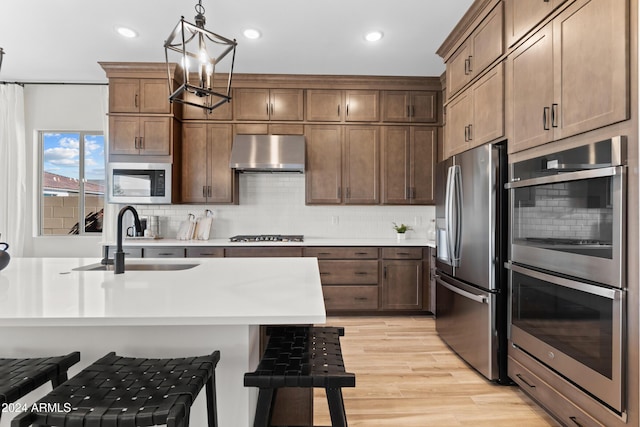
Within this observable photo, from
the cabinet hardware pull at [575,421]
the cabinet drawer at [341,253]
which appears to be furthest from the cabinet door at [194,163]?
the cabinet hardware pull at [575,421]

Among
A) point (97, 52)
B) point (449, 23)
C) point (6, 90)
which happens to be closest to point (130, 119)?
point (97, 52)

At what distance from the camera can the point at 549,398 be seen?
1.96 m

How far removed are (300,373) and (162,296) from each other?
593 millimetres

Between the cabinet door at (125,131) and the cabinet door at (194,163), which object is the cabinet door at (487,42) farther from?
the cabinet door at (125,131)

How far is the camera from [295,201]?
461cm

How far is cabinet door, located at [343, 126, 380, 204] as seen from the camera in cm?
432

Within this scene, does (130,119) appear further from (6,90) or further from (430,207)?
(430,207)

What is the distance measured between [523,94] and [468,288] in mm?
1359

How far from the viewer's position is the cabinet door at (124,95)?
404 cm

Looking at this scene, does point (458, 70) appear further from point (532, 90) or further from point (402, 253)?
point (402, 253)

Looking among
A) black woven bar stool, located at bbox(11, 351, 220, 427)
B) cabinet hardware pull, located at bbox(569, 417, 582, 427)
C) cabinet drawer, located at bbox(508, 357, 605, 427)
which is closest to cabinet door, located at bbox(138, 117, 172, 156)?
black woven bar stool, located at bbox(11, 351, 220, 427)

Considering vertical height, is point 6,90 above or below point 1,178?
above

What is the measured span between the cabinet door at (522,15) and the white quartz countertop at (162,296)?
6.11 feet

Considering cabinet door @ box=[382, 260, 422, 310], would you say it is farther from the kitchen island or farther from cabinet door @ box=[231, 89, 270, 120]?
the kitchen island
